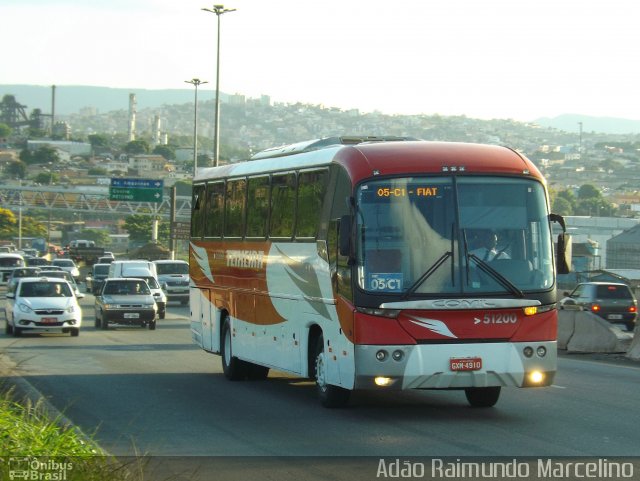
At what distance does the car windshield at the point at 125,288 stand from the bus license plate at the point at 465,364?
26458mm

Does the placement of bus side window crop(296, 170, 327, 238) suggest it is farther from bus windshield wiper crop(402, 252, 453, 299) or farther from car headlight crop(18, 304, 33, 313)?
car headlight crop(18, 304, 33, 313)

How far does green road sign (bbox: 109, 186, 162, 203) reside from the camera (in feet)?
275

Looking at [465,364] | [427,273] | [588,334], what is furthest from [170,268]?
[465,364]

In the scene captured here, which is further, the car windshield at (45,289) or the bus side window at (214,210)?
the car windshield at (45,289)

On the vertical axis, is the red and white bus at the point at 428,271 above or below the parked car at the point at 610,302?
above

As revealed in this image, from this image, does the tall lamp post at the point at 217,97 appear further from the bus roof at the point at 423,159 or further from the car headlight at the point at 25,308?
the bus roof at the point at 423,159

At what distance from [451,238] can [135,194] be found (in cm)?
7113

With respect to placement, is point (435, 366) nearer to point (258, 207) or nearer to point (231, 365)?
point (258, 207)

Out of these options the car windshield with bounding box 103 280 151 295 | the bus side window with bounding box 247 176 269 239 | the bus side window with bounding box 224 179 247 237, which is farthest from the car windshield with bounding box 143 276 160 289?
the bus side window with bounding box 247 176 269 239

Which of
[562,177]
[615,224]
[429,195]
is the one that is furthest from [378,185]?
[562,177]

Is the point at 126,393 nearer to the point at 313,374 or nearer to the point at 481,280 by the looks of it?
the point at 313,374

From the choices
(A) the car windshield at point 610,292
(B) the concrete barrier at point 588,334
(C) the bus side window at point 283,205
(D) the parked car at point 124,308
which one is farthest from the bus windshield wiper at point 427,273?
(D) the parked car at point 124,308

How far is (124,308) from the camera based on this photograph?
38500mm

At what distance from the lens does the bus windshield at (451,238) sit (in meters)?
14.3
